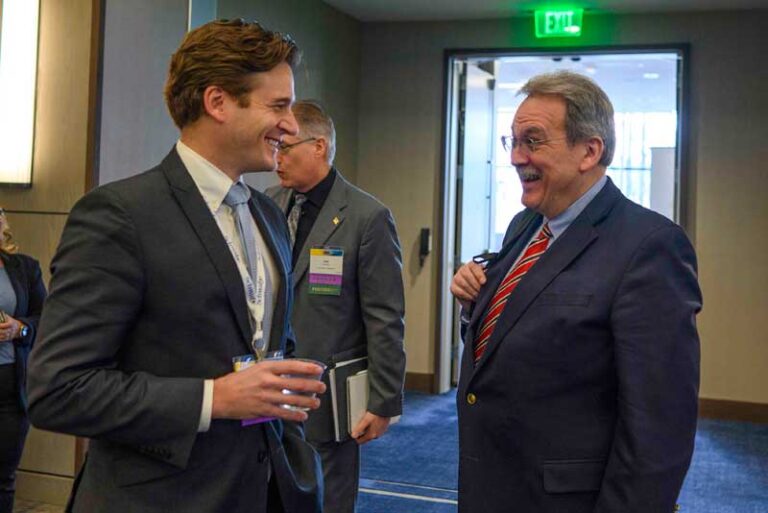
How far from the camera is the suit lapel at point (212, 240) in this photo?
1.31m

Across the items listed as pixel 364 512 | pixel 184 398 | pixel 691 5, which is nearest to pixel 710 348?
pixel 691 5

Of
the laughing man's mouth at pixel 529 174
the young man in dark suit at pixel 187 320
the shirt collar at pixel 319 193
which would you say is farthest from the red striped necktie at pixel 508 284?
the shirt collar at pixel 319 193

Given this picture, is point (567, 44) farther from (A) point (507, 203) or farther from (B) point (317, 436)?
(B) point (317, 436)

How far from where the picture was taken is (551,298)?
1.64 metres

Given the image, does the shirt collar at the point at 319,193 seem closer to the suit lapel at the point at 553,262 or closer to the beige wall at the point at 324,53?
the suit lapel at the point at 553,262

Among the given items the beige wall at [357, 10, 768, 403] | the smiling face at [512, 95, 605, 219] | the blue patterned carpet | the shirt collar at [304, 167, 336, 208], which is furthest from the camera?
the beige wall at [357, 10, 768, 403]

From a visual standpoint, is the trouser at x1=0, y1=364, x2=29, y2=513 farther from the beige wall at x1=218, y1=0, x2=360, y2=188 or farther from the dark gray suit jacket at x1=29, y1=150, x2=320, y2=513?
the beige wall at x1=218, y1=0, x2=360, y2=188

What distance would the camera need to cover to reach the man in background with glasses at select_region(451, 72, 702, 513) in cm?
151

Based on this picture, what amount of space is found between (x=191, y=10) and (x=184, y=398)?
Result: 10.9ft

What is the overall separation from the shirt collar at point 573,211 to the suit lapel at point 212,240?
2.50ft

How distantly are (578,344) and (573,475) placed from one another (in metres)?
0.26

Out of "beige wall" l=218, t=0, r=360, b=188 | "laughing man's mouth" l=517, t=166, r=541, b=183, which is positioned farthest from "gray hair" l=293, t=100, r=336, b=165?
"beige wall" l=218, t=0, r=360, b=188

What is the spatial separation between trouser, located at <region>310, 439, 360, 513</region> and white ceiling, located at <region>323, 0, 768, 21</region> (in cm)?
455

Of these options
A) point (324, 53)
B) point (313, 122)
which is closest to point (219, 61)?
point (313, 122)
